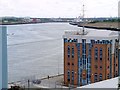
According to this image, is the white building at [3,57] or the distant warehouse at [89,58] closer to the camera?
the white building at [3,57]

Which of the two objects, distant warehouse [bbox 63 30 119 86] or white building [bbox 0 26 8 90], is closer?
white building [bbox 0 26 8 90]

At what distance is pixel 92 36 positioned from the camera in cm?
436

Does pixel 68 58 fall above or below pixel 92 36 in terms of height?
below

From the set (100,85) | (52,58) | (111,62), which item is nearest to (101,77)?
(111,62)

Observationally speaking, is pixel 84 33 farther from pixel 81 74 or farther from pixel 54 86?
pixel 54 86

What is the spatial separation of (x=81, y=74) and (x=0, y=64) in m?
2.23

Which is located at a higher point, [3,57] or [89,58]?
[3,57]

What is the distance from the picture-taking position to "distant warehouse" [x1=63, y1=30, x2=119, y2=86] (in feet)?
14.3

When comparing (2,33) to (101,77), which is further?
(101,77)

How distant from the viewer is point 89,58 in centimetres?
441

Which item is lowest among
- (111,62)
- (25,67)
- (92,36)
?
(25,67)

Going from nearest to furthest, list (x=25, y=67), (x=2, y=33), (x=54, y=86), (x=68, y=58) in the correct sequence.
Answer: (x=2, y=33)
(x=54, y=86)
(x=68, y=58)
(x=25, y=67)

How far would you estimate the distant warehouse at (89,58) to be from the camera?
4.35 meters

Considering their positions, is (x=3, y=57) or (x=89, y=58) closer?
(x=3, y=57)
